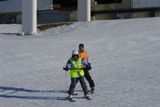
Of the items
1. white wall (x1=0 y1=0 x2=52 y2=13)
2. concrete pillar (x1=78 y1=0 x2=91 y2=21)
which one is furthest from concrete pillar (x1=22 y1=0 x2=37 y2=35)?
white wall (x1=0 y1=0 x2=52 y2=13)

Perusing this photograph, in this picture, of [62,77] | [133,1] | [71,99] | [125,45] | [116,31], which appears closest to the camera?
[71,99]

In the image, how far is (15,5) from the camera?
63906 millimetres

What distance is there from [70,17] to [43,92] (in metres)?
43.5

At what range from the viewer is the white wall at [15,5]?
200 ft

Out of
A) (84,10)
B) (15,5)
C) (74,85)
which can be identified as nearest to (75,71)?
(74,85)

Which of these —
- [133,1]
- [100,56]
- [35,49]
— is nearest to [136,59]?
[100,56]

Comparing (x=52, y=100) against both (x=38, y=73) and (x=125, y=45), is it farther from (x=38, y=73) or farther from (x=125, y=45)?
(x=125, y=45)

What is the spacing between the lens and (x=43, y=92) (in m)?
14.8

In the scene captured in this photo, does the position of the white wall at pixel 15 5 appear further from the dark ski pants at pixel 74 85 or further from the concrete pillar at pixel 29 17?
the dark ski pants at pixel 74 85

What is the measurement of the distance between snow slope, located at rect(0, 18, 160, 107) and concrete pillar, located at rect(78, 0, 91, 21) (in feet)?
43.8

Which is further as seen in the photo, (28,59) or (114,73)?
(28,59)

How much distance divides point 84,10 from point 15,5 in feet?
70.6

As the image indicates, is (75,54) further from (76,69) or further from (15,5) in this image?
(15,5)

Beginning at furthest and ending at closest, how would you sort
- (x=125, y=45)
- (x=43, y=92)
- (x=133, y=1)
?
(x=133, y=1)
(x=125, y=45)
(x=43, y=92)
